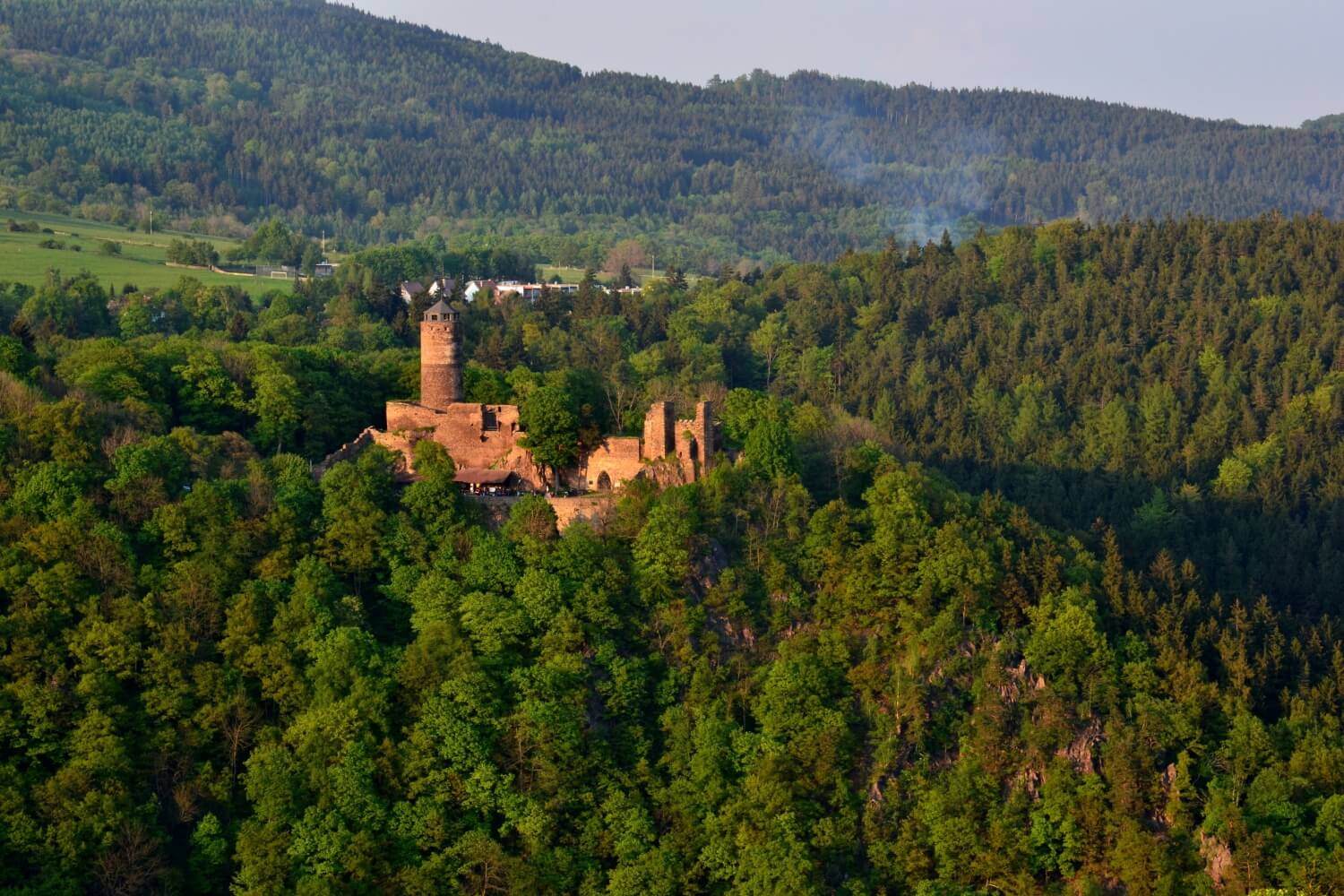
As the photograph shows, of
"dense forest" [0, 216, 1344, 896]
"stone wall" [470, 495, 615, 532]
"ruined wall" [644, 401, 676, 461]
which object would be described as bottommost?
"dense forest" [0, 216, 1344, 896]

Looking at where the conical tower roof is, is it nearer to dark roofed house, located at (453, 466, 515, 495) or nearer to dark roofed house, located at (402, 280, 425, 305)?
dark roofed house, located at (453, 466, 515, 495)

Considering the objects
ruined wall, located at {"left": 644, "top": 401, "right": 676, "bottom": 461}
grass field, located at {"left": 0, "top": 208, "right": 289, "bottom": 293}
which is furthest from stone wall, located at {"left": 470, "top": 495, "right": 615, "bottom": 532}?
grass field, located at {"left": 0, "top": 208, "right": 289, "bottom": 293}

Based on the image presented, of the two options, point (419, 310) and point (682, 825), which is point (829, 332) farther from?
point (682, 825)

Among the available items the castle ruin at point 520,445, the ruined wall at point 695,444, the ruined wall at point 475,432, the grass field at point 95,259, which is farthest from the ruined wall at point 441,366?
the grass field at point 95,259

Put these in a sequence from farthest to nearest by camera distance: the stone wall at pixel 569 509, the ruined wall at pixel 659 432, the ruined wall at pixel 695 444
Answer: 1. the ruined wall at pixel 695 444
2. the ruined wall at pixel 659 432
3. the stone wall at pixel 569 509

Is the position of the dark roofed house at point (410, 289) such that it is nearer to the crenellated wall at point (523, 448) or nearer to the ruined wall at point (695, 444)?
the crenellated wall at point (523, 448)
